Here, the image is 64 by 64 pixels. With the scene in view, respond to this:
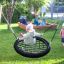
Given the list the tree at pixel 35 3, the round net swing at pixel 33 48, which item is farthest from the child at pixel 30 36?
the tree at pixel 35 3

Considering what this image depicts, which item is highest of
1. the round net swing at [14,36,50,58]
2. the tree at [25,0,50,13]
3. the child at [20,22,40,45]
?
the child at [20,22,40,45]

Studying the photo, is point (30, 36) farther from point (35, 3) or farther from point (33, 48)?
point (35, 3)

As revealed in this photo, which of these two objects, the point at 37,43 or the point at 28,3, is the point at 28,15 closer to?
the point at 28,3

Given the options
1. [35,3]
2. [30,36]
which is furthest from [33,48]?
[35,3]

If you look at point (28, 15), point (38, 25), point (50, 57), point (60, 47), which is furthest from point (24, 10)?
point (50, 57)

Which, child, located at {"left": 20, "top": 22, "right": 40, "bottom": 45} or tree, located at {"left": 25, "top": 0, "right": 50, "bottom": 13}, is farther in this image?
tree, located at {"left": 25, "top": 0, "right": 50, "bottom": 13}

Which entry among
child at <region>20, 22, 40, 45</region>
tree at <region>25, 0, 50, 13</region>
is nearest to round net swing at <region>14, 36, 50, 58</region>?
child at <region>20, 22, 40, 45</region>

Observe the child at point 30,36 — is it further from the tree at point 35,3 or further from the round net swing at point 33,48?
the tree at point 35,3

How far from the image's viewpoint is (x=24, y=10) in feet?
70.6

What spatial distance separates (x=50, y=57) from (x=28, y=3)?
12.8 metres

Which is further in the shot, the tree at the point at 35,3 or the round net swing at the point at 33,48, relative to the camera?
the tree at the point at 35,3

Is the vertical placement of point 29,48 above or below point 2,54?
above

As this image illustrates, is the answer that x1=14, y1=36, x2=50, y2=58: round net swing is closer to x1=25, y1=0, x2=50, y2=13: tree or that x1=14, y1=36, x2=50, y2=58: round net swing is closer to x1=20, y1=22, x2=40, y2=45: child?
x1=20, y1=22, x2=40, y2=45: child

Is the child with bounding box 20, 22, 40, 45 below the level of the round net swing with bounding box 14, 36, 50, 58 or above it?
above
